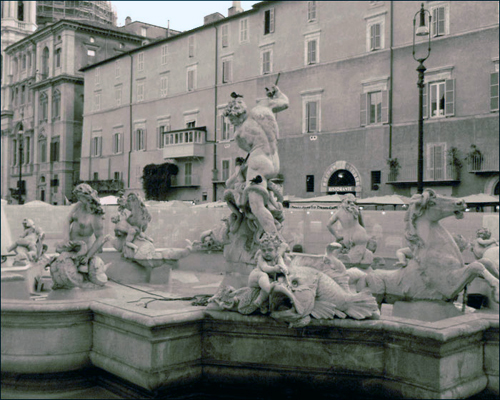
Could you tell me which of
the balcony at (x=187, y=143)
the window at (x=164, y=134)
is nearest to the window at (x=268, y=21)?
the balcony at (x=187, y=143)

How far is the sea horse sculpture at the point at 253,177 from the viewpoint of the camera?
18.0ft

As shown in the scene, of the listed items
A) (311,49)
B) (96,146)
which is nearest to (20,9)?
(311,49)

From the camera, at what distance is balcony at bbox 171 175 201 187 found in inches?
1459

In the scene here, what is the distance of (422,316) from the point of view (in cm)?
419

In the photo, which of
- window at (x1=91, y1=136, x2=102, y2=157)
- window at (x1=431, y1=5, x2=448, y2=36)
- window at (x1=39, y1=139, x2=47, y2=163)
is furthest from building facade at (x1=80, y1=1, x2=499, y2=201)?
window at (x1=39, y1=139, x2=47, y2=163)

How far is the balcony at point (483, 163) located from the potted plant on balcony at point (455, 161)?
419 mm

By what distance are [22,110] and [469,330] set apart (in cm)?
6064

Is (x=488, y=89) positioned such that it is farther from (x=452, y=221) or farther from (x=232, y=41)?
(x=232, y=41)

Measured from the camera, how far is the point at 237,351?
388cm

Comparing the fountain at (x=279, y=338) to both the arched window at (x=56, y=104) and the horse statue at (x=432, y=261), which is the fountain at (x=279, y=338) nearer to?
the horse statue at (x=432, y=261)

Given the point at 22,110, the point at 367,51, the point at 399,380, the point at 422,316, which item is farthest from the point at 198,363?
the point at 22,110

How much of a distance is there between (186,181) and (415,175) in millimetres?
16596

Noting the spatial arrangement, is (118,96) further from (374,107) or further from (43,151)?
(374,107)

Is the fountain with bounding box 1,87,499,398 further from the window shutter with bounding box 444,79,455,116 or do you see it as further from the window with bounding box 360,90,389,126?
the window with bounding box 360,90,389,126
